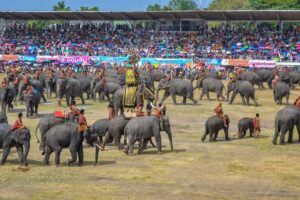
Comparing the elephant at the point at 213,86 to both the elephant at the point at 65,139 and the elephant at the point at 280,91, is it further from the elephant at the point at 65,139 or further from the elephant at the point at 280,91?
the elephant at the point at 65,139

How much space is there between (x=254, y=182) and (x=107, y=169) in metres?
4.24

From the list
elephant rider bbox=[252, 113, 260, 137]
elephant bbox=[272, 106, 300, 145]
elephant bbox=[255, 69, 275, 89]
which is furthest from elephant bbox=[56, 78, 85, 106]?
elephant bbox=[255, 69, 275, 89]

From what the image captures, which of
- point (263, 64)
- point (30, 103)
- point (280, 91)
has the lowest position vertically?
point (30, 103)

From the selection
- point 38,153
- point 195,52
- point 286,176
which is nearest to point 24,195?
point 38,153

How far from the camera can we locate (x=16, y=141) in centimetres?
1917

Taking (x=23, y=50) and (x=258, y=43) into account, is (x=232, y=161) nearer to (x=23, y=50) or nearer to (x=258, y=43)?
(x=258, y=43)

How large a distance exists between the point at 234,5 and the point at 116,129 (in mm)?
126187

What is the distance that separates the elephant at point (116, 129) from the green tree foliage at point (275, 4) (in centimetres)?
7571

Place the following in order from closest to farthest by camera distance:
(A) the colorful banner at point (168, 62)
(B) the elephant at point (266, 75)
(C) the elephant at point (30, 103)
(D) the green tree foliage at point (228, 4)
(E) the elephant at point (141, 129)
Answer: (E) the elephant at point (141, 129)
(C) the elephant at point (30, 103)
(B) the elephant at point (266, 75)
(A) the colorful banner at point (168, 62)
(D) the green tree foliage at point (228, 4)

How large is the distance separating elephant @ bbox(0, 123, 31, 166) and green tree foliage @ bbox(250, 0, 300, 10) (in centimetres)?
7955

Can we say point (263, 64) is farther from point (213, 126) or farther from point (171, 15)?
point (213, 126)

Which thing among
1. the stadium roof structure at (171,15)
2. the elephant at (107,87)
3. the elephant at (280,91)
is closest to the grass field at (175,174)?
the elephant at (107,87)

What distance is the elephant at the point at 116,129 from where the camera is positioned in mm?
22500

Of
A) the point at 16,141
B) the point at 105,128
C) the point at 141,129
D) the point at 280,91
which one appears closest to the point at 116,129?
the point at 105,128
